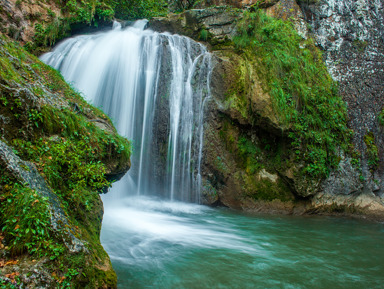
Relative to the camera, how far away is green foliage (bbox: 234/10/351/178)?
25.3ft

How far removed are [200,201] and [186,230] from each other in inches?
92.1

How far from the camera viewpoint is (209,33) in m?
10.2

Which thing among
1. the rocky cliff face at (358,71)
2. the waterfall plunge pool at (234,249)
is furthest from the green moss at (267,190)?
the rocky cliff face at (358,71)

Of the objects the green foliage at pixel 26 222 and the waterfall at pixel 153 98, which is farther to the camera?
the waterfall at pixel 153 98

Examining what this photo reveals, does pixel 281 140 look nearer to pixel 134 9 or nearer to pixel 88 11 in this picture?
pixel 88 11

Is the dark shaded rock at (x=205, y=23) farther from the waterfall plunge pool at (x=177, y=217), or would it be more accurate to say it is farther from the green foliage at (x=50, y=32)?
the green foliage at (x=50, y=32)

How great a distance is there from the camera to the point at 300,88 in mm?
8180

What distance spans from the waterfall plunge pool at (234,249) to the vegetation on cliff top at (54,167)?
1.16 meters

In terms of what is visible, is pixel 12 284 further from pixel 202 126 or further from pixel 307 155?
pixel 307 155

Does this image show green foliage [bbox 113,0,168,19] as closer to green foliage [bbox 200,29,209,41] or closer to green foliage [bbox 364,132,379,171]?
green foliage [bbox 200,29,209,41]

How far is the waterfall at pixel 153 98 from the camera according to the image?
807 cm

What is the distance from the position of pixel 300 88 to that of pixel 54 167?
7362 millimetres

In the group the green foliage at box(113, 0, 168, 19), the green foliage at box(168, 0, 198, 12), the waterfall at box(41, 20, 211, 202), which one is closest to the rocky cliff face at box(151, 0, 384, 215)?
the waterfall at box(41, 20, 211, 202)

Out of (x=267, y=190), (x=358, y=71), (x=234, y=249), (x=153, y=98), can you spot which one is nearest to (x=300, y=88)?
(x=358, y=71)
